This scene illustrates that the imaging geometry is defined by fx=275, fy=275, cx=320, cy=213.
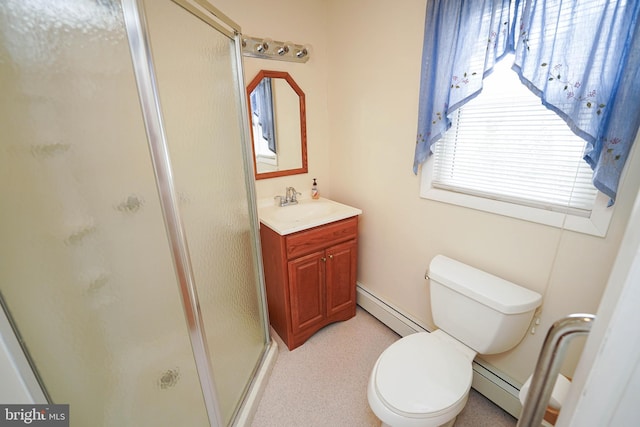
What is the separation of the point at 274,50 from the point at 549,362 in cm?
194

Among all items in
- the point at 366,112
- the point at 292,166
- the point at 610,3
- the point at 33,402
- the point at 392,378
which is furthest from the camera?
the point at 292,166

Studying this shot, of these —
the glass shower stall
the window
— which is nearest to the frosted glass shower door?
the glass shower stall

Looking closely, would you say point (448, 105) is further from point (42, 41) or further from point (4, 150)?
point (4, 150)

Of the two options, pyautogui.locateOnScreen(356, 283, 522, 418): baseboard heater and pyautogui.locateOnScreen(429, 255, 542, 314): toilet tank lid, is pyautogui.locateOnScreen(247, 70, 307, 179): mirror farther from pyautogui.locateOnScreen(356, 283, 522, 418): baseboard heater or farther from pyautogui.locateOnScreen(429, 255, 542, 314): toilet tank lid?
pyautogui.locateOnScreen(356, 283, 522, 418): baseboard heater

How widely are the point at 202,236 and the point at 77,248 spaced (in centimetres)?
40

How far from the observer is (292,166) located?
204 cm

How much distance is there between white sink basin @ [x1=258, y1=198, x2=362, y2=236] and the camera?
1.60 metres

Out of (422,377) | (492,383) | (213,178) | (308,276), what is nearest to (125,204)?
(213,178)

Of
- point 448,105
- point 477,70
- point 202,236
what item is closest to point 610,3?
point 477,70

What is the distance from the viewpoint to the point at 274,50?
1.75m

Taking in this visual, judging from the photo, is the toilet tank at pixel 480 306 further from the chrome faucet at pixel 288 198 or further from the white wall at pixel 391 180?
the chrome faucet at pixel 288 198

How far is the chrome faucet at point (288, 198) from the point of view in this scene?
1.97 metres

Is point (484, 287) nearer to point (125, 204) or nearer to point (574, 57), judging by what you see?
point (574, 57)

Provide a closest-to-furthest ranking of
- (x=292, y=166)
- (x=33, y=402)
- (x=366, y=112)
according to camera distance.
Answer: (x=33, y=402)
(x=366, y=112)
(x=292, y=166)
